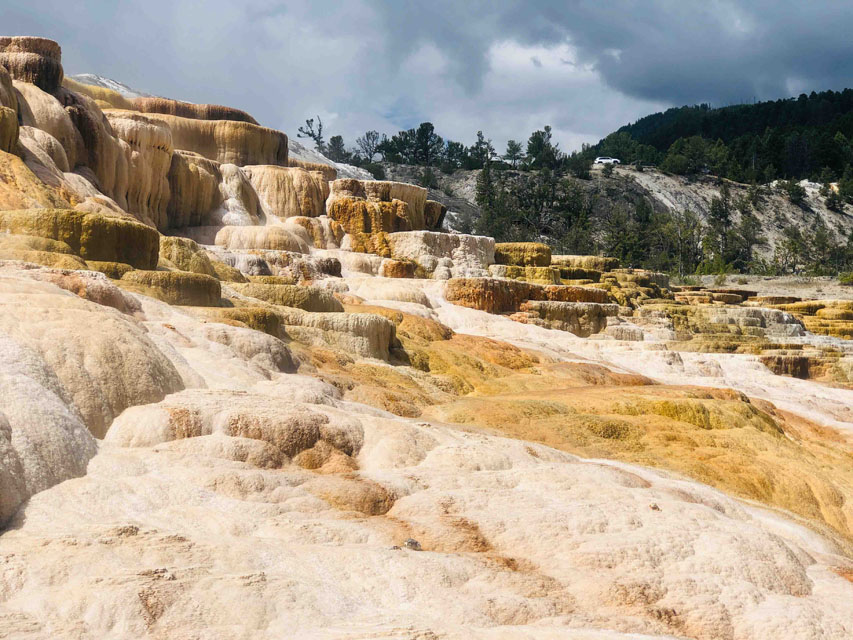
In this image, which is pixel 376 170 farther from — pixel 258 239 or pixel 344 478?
pixel 344 478

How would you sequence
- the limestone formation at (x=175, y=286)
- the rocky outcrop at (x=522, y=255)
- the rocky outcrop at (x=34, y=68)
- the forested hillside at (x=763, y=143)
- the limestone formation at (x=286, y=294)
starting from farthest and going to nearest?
the forested hillside at (x=763, y=143) < the rocky outcrop at (x=522, y=255) < the rocky outcrop at (x=34, y=68) < the limestone formation at (x=286, y=294) < the limestone formation at (x=175, y=286)

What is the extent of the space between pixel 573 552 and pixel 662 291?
77.7ft

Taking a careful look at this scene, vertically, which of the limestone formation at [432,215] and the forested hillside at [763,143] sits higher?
the forested hillside at [763,143]

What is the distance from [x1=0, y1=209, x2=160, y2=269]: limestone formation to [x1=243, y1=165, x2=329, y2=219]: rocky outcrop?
14.7 metres

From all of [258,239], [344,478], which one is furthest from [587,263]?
[344,478]

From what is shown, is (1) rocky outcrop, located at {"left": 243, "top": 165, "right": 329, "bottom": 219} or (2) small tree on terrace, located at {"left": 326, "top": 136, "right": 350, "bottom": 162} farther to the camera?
(2) small tree on terrace, located at {"left": 326, "top": 136, "right": 350, "bottom": 162}

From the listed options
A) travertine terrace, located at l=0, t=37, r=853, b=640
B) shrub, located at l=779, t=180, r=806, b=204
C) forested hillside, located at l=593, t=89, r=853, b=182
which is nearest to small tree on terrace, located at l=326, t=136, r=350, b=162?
forested hillside, located at l=593, t=89, r=853, b=182

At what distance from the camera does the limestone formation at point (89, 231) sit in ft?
33.1

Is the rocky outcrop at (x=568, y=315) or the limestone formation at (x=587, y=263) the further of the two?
the limestone formation at (x=587, y=263)

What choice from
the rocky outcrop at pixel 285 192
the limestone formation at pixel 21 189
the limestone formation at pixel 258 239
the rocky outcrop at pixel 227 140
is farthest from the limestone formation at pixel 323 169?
the limestone formation at pixel 21 189

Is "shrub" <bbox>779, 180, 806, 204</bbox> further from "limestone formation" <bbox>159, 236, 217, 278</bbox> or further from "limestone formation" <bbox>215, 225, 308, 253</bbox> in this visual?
"limestone formation" <bbox>159, 236, 217, 278</bbox>

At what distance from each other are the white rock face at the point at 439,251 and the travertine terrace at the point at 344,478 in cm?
1005

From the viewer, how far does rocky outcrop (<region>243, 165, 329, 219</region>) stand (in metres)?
25.5

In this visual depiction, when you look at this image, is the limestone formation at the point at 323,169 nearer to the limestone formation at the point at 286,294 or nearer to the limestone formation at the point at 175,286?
the limestone formation at the point at 286,294
